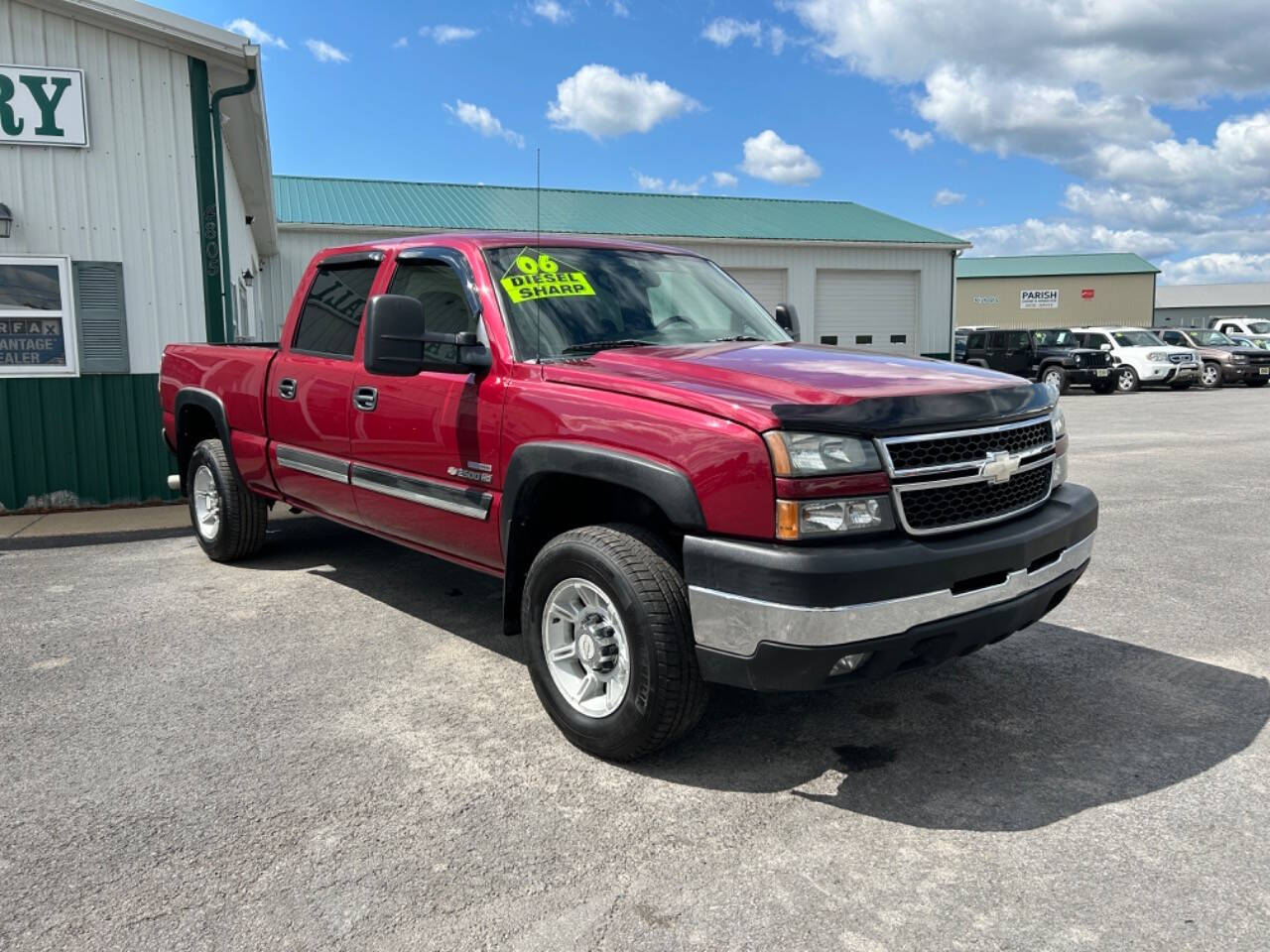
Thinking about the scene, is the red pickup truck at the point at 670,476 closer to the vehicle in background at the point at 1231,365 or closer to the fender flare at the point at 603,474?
the fender flare at the point at 603,474

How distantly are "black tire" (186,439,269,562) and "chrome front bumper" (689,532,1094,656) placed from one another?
416 cm

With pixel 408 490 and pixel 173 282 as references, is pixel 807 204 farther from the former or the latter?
pixel 408 490

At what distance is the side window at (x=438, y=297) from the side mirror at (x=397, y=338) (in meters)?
0.21

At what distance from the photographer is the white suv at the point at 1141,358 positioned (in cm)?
2573

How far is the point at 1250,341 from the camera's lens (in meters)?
29.2

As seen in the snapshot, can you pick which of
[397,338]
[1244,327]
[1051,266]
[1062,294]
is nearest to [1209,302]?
[1051,266]

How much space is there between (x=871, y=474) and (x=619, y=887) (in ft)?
4.69

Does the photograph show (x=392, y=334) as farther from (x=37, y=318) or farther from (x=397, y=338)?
(x=37, y=318)

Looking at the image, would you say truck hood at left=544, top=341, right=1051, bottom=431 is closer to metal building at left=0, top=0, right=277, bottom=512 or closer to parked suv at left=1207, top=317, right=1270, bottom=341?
metal building at left=0, top=0, right=277, bottom=512

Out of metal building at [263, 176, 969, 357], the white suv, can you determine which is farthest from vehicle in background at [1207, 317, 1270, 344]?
metal building at [263, 176, 969, 357]

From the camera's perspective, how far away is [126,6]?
27.0 ft

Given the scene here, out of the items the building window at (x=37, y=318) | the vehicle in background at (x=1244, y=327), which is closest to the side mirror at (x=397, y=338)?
the building window at (x=37, y=318)

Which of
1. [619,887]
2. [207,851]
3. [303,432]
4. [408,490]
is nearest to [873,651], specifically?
[619,887]

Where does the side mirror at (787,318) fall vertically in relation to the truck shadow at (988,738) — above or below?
above
